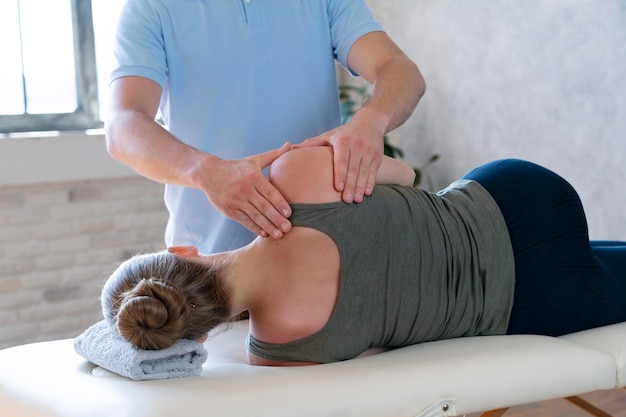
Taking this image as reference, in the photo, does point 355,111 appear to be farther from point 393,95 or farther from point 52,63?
point 393,95

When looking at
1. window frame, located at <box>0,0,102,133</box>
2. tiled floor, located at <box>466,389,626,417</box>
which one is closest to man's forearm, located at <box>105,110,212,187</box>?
tiled floor, located at <box>466,389,626,417</box>

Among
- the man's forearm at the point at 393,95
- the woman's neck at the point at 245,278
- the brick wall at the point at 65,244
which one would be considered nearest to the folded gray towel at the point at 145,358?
the woman's neck at the point at 245,278

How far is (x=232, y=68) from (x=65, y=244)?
1770 millimetres

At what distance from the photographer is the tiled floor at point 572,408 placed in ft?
9.09

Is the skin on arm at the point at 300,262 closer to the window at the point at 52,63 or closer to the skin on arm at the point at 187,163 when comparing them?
the skin on arm at the point at 187,163

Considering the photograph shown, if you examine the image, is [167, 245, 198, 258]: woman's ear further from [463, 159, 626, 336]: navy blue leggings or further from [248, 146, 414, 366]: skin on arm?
[463, 159, 626, 336]: navy blue leggings

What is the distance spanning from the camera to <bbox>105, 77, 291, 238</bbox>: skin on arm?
5.13ft

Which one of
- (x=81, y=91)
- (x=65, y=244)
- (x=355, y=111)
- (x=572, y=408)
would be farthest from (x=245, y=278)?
(x=81, y=91)

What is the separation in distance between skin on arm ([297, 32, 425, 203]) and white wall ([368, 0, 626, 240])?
132 cm

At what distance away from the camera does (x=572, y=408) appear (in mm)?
2832

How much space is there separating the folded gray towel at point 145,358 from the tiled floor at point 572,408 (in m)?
1.49

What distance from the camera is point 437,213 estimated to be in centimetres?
166

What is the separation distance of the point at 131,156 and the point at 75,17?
2.15 meters

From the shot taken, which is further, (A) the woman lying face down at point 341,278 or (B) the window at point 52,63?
(B) the window at point 52,63
